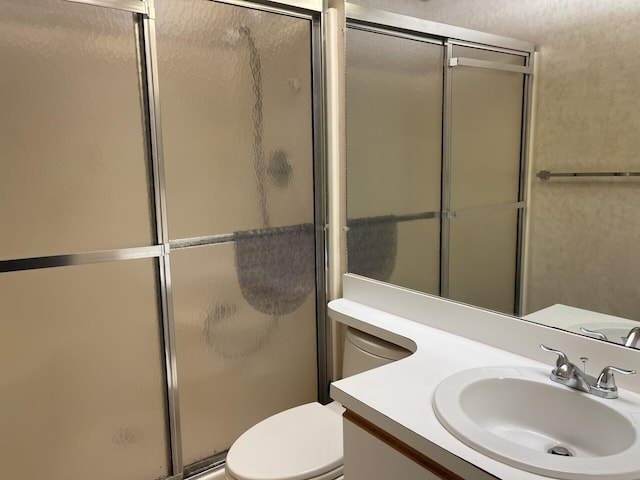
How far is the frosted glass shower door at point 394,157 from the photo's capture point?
1760 mm

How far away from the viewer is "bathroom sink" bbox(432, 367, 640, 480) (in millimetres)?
898

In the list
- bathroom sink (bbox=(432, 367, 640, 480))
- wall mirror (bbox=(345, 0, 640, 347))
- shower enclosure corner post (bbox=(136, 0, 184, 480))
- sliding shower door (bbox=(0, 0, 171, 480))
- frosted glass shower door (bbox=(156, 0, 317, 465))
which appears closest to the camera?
bathroom sink (bbox=(432, 367, 640, 480))

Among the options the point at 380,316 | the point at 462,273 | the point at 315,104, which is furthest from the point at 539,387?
the point at 315,104

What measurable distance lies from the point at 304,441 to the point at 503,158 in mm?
Answer: 1125

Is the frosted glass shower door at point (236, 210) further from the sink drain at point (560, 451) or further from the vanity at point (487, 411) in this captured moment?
the sink drain at point (560, 451)

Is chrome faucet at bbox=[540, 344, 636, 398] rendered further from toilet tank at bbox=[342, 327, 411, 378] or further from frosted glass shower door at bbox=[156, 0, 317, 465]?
frosted glass shower door at bbox=[156, 0, 317, 465]

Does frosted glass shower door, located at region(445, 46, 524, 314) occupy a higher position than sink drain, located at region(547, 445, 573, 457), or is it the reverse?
frosted glass shower door, located at region(445, 46, 524, 314)

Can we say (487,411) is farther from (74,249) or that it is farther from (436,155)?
(74,249)

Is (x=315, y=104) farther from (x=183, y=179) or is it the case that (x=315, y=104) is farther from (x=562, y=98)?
(x=562, y=98)

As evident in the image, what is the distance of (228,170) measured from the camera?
182cm

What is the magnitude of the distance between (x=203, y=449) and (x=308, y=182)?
45.8 inches

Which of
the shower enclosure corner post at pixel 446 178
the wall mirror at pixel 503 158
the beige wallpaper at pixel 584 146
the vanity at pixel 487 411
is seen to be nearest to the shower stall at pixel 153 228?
the wall mirror at pixel 503 158

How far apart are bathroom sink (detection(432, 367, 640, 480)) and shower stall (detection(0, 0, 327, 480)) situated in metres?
0.98

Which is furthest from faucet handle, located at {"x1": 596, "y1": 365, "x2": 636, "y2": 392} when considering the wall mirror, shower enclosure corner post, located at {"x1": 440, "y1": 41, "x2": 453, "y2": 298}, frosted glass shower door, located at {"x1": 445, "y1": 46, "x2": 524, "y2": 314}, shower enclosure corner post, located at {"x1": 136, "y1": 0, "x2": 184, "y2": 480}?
shower enclosure corner post, located at {"x1": 136, "y1": 0, "x2": 184, "y2": 480}
